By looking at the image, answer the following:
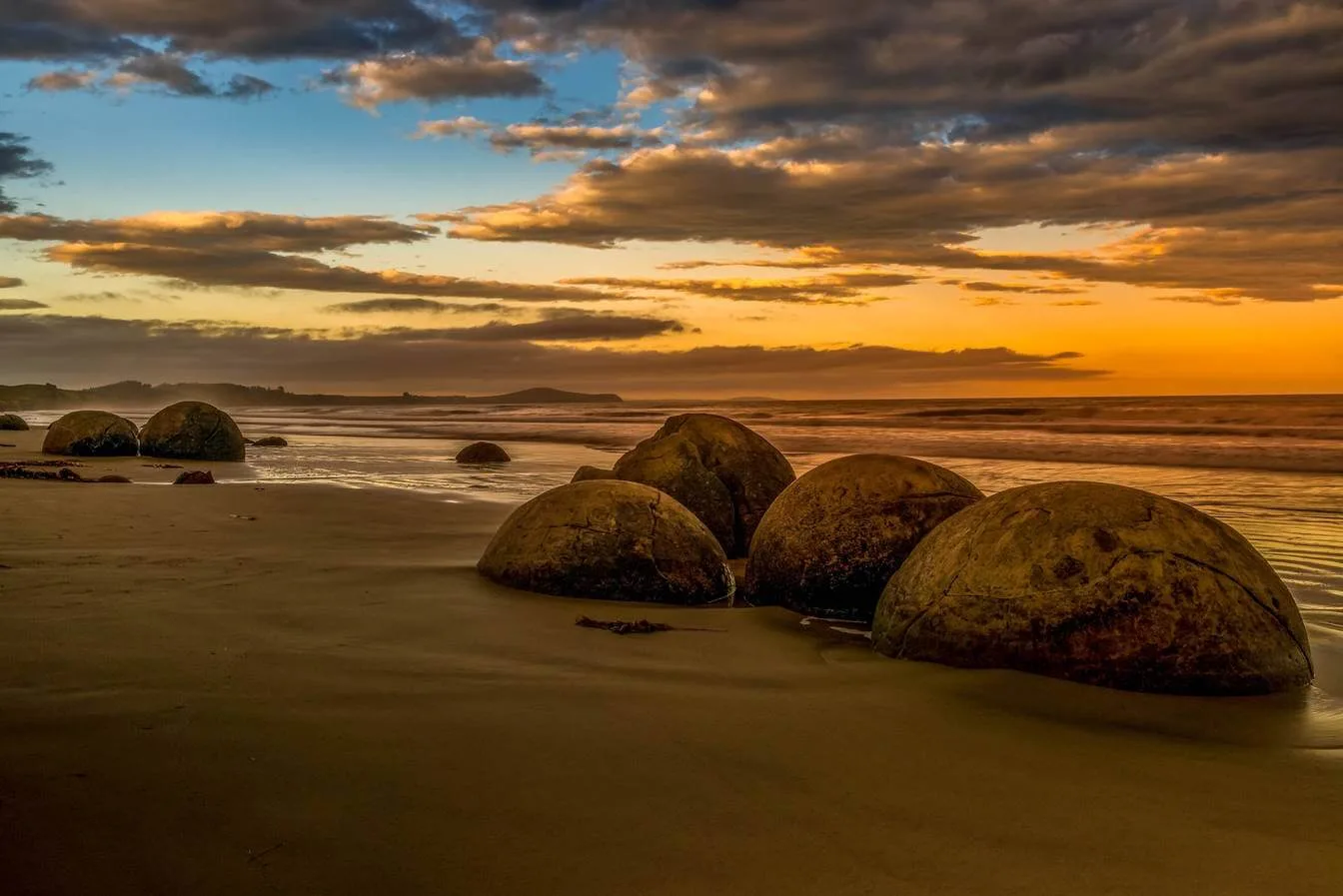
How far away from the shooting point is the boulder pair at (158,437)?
56.3 feet

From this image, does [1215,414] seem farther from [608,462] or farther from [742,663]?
[742,663]

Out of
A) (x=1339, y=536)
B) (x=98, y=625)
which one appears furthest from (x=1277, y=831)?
(x=1339, y=536)

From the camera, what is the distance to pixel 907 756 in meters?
3.14

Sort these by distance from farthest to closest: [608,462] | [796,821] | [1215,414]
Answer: [1215,414], [608,462], [796,821]

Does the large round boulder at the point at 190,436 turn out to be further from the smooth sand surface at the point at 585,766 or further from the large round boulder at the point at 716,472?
the smooth sand surface at the point at 585,766

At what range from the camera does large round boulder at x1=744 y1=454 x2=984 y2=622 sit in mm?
5848

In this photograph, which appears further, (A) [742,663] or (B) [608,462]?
(B) [608,462]

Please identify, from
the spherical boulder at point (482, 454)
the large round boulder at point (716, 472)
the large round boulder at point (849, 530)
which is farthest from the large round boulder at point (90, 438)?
the large round boulder at point (849, 530)

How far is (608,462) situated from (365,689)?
47.5 feet

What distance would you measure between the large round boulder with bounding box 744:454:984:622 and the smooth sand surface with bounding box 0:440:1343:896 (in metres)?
0.80

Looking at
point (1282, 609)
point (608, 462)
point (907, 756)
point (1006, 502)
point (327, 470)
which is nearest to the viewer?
point (907, 756)

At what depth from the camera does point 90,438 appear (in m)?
17.2

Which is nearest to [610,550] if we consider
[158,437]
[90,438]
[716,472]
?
[716,472]

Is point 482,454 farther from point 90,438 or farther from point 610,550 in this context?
point 610,550
